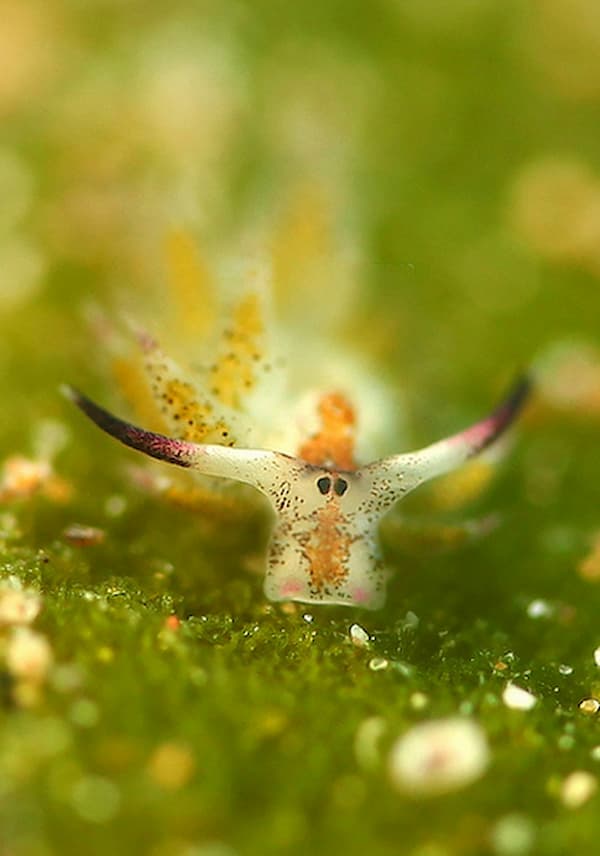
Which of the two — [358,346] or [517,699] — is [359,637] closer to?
[517,699]

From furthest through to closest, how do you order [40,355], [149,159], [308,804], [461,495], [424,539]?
[149,159], [40,355], [461,495], [424,539], [308,804]

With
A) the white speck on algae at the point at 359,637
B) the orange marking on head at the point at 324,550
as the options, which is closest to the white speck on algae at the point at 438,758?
the white speck on algae at the point at 359,637

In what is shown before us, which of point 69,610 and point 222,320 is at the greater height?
point 222,320

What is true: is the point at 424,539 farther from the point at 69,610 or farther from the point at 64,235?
the point at 64,235

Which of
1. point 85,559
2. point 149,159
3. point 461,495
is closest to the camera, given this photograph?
point 85,559

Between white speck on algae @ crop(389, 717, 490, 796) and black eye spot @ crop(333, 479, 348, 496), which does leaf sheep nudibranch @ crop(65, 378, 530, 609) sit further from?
white speck on algae @ crop(389, 717, 490, 796)

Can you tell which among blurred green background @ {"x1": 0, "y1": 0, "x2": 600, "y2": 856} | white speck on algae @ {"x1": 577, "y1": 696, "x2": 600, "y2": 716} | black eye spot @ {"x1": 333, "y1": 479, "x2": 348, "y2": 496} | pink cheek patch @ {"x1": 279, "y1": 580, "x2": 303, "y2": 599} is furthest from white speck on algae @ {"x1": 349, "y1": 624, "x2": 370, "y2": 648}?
white speck on algae @ {"x1": 577, "y1": 696, "x2": 600, "y2": 716}

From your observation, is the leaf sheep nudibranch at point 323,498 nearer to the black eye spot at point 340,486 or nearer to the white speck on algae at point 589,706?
the black eye spot at point 340,486

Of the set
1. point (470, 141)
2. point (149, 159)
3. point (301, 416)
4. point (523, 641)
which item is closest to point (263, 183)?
point (149, 159)
